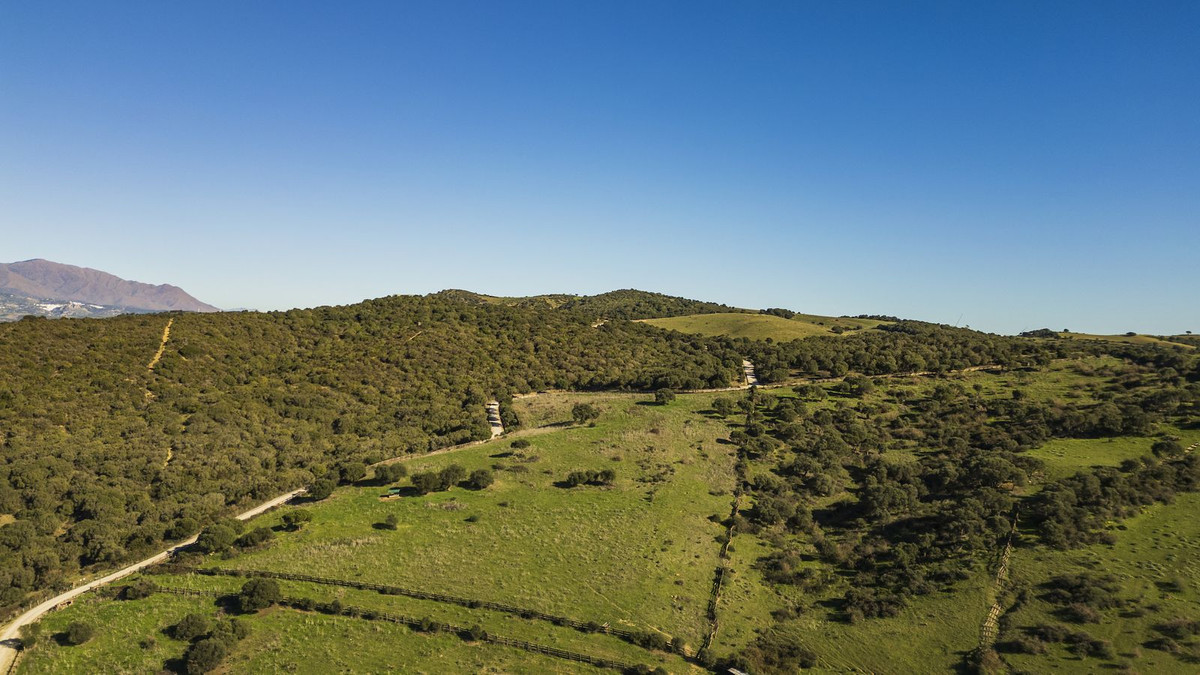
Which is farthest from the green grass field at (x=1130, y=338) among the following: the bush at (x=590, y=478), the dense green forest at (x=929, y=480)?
the bush at (x=590, y=478)

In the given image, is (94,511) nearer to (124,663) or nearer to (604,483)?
(124,663)

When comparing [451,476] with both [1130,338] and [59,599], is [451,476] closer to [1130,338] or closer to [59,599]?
[59,599]

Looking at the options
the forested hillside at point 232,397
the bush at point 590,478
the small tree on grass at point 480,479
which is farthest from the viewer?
the bush at point 590,478

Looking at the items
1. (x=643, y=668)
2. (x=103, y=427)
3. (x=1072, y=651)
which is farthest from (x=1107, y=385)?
(x=103, y=427)

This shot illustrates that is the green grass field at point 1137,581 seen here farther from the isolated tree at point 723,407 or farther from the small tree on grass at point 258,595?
the small tree on grass at point 258,595

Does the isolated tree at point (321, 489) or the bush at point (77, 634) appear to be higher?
the isolated tree at point (321, 489)

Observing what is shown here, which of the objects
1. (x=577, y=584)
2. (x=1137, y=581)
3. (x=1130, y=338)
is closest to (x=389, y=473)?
(x=577, y=584)

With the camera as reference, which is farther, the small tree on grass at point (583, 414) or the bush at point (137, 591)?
the small tree on grass at point (583, 414)
